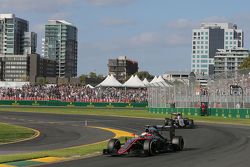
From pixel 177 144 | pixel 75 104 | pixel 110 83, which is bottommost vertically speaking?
pixel 177 144

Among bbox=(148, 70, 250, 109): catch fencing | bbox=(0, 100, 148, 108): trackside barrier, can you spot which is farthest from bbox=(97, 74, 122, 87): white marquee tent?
bbox=(148, 70, 250, 109): catch fencing

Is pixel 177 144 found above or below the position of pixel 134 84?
below

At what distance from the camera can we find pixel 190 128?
111 feet

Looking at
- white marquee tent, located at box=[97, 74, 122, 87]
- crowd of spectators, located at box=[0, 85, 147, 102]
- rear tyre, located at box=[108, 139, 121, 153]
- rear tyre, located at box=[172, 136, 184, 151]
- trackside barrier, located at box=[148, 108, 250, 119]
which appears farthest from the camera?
white marquee tent, located at box=[97, 74, 122, 87]

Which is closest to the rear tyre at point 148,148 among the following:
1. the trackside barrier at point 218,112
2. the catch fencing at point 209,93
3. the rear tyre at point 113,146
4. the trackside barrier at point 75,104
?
the rear tyre at point 113,146

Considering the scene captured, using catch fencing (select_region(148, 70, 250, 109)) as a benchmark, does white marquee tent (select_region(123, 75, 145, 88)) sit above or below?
above

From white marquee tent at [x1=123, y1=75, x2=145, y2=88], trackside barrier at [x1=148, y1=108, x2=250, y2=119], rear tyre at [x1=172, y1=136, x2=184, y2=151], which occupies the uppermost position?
white marquee tent at [x1=123, y1=75, x2=145, y2=88]

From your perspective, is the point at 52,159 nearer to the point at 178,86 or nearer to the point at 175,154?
the point at 175,154

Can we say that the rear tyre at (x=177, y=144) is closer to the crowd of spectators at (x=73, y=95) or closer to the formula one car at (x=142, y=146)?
the formula one car at (x=142, y=146)

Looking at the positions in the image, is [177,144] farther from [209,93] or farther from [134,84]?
[134,84]

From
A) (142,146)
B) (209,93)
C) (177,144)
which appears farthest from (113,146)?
→ (209,93)

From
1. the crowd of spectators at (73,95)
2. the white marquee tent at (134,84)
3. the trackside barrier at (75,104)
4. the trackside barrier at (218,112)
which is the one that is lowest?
the trackside barrier at (218,112)

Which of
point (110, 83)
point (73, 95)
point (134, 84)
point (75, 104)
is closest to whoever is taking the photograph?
point (75, 104)

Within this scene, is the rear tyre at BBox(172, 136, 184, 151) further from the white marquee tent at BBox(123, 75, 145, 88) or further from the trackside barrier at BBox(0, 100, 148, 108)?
the white marquee tent at BBox(123, 75, 145, 88)
